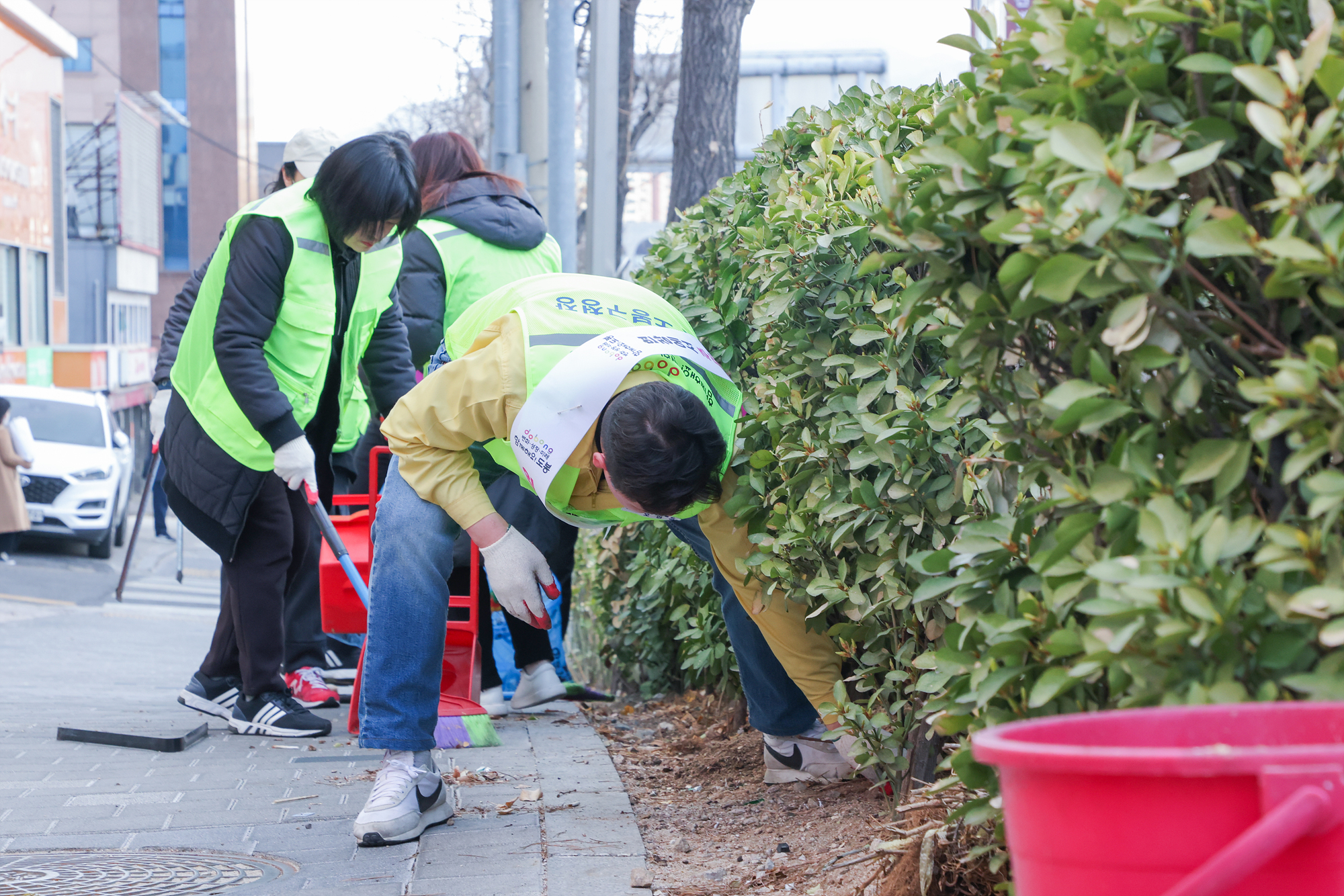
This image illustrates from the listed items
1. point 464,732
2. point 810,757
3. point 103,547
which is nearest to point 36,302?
point 103,547

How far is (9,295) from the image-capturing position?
82.7 ft

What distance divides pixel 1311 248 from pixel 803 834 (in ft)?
6.66

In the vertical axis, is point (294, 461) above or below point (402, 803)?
above

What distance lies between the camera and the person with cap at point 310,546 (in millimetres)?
4938

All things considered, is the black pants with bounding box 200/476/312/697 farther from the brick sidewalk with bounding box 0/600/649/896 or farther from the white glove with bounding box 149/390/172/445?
the white glove with bounding box 149/390/172/445

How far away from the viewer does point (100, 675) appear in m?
7.02

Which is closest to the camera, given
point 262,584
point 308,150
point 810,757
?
point 810,757

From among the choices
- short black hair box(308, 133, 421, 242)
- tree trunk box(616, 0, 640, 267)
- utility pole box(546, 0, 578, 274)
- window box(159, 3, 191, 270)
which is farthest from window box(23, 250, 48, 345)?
window box(159, 3, 191, 270)

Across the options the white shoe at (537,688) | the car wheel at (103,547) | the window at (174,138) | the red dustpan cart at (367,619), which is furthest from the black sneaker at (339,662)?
the window at (174,138)

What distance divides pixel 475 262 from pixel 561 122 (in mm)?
3616

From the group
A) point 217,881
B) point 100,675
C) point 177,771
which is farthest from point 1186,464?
point 100,675

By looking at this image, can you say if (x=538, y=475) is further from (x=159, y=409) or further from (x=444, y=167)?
(x=159, y=409)

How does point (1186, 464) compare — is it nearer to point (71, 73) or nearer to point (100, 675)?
point (100, 675)

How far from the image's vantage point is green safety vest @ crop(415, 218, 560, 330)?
4.97m
